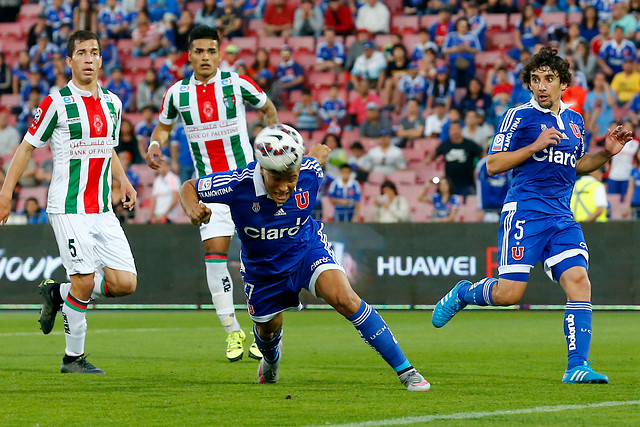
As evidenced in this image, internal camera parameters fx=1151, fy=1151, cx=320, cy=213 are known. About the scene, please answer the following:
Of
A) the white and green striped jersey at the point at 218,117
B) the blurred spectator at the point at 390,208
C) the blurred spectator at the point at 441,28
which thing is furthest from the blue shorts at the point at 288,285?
the blurred spectator at the point at 441,28

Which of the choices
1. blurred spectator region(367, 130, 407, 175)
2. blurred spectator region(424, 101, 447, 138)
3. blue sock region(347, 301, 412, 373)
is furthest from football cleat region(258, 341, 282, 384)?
blurred spectator region(424, 101, 447, 138)

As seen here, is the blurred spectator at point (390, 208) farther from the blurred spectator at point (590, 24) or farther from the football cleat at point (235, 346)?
the football cleat at point (235, 346)

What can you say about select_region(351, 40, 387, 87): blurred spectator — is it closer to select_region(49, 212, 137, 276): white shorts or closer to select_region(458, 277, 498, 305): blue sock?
select_region(49, 212, 137, 276): white shorts

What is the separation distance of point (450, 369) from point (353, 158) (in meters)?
11.4

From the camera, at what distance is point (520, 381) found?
7.95m

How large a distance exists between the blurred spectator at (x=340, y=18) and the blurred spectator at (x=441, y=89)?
277 centimetres

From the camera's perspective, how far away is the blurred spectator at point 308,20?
917 inches

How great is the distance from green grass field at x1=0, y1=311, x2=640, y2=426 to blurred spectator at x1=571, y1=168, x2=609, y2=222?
238 centimetres

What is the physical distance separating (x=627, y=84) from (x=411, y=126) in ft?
12.4

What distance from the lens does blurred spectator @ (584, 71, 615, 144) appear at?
19250mm

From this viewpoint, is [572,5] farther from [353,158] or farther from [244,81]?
[244,81]

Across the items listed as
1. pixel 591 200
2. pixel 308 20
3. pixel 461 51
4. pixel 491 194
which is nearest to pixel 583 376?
Answer: pixel 591 200

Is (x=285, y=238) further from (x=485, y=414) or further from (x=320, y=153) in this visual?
(x=485, y=414)

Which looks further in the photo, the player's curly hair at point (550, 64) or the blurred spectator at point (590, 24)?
the blurred spectator at point (590, 24)
